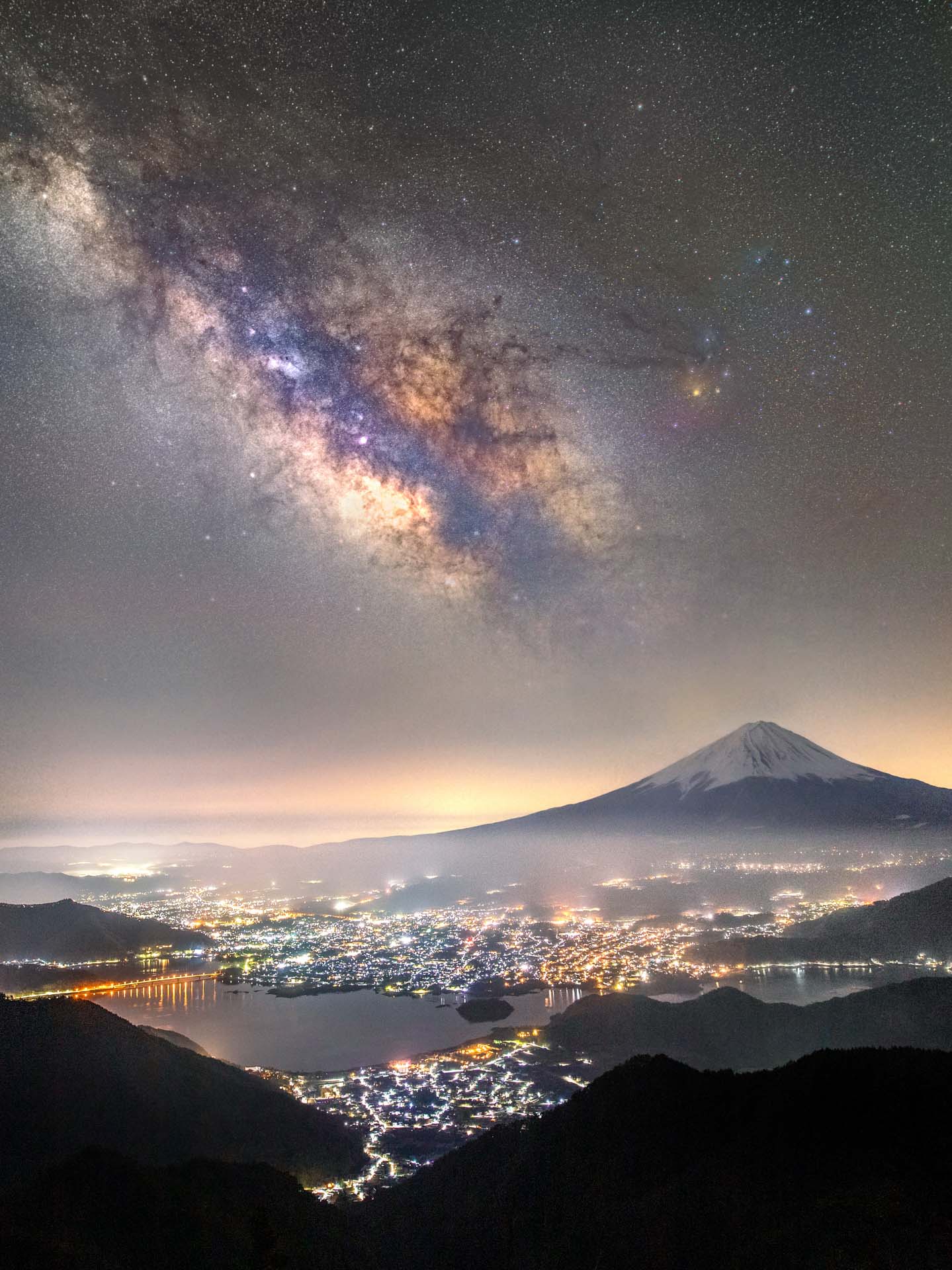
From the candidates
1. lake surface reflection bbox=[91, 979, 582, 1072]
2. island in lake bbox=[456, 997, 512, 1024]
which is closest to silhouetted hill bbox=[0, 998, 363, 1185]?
lake surface reflection bbox=[91, 979, 582, 1072]

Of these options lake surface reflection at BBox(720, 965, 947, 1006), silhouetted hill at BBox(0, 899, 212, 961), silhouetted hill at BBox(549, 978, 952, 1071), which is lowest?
lake surface reflection at BBox(720, 965, 947, 1006)

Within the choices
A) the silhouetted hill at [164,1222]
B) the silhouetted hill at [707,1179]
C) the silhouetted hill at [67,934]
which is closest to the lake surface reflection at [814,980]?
the silhouetted hill at [707,1179]

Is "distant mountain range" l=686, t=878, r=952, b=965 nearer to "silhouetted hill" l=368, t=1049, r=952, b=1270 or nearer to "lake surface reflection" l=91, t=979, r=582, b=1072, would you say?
"lake surface reflection" l=91, t=979, r=582, b=1072

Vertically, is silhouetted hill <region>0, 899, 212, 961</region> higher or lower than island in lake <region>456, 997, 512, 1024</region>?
higher

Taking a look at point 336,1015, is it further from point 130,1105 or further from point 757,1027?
point 130,1105

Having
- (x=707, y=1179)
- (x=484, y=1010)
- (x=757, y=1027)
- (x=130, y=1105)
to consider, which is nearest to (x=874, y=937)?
(x=757, y=1027)

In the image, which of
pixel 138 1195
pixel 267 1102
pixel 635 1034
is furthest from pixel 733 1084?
pixel 635 1034

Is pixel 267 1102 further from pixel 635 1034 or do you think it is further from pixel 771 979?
pixel 771 979

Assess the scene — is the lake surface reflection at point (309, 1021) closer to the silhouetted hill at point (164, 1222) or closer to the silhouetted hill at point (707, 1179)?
the silhouetted hill at point (164, 1222)
